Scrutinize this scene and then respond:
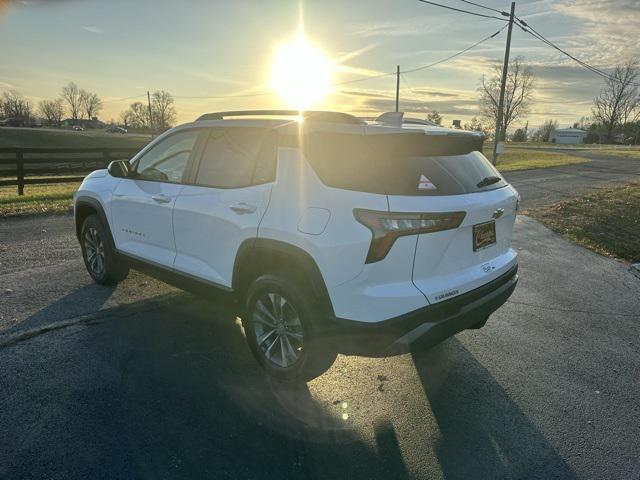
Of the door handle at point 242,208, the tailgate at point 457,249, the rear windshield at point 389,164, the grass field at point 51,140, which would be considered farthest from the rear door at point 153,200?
the grass field at point 51,140

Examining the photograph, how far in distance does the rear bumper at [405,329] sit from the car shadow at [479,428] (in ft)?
0.48

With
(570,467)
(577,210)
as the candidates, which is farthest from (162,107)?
(570,467)

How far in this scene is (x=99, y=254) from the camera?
5.17m

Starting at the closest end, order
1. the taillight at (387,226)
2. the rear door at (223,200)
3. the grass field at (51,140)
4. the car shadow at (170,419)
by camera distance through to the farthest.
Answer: the car shadow at (170,419)
the taillight at (387,226)
the rear door at (223,200)
the grass field at (51,140)

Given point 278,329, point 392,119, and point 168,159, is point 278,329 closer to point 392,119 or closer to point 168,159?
point 392,119

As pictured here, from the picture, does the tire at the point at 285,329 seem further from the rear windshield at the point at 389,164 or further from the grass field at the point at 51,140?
the grass field at the point at 51,140

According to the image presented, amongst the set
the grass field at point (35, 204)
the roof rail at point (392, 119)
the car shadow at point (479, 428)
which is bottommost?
the car shadow at point (479, 428)

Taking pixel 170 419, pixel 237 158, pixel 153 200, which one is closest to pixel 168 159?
pixel 153 200

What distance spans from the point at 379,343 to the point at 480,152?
1.77 m

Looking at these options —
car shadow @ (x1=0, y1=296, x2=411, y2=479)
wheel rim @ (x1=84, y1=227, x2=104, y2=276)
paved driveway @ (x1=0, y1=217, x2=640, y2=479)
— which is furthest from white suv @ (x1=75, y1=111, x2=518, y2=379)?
wheel rim @ (x1=84, y1=227, x2=104, y2=276)

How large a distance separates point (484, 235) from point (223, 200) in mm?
1908

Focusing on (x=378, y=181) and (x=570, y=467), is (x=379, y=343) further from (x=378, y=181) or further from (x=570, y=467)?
(x=570, y=467)

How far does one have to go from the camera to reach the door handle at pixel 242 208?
3.28 metres

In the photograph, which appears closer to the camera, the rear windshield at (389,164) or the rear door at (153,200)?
the rear windshield at (389,164)
